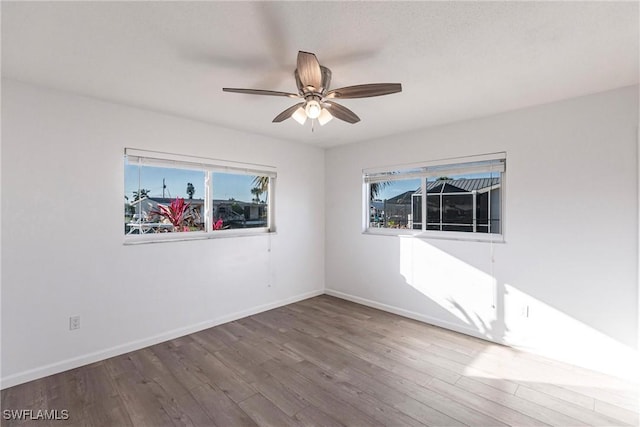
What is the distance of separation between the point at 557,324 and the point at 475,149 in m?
1.88

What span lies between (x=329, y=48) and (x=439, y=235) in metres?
2.61

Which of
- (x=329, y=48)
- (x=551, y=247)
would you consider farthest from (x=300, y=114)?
(x=551, y=247)

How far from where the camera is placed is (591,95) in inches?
102

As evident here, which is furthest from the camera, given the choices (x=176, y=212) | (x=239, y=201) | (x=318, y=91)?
(x=239, y=201)

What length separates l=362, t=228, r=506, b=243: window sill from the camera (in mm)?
3202

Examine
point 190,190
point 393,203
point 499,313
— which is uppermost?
point 190,190

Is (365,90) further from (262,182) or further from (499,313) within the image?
(499,313)

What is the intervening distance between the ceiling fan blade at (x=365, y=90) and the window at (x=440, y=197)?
184 cm

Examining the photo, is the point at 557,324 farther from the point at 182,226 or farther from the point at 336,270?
the point at 182,226

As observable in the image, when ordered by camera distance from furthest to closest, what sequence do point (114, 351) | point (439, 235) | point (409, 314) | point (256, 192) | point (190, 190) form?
point (256, 192), point (409, 314), point (439, 235), point (190, 190), point (114, 351)

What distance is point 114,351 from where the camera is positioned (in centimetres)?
279

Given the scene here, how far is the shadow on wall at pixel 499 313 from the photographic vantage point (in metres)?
2.56

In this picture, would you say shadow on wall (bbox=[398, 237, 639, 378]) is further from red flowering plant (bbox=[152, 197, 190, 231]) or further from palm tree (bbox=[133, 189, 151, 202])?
palm tree (bbox=[133, 189, 151, 202])

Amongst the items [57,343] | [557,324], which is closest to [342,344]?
[557,324]
